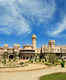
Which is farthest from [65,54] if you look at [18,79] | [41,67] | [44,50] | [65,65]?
[18,79]

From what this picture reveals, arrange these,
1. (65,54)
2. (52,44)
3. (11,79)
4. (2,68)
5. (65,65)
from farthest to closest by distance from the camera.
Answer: (52,44) → (65,54) → (65,65) → (2,68) → (11,79)

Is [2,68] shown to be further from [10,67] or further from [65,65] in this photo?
Answer: [65,65]

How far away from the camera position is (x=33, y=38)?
281 feet

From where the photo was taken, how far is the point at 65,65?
3312cm

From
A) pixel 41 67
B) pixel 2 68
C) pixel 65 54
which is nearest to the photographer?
pixel 2 68

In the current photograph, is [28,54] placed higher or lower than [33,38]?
lower

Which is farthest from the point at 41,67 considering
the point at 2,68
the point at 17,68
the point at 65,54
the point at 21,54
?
the point at 21,54

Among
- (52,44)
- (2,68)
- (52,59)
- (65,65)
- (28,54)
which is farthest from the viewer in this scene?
(52,44)

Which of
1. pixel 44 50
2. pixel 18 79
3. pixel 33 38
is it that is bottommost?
pixel 18 79

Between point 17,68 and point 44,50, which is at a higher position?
point 44,50

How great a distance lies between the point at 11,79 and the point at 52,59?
2666cm

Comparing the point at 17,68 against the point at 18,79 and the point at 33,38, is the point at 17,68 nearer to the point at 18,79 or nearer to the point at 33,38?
the point at 18,79

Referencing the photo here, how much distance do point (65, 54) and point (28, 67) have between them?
133 feet

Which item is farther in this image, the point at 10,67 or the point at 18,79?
the point at 10,67
